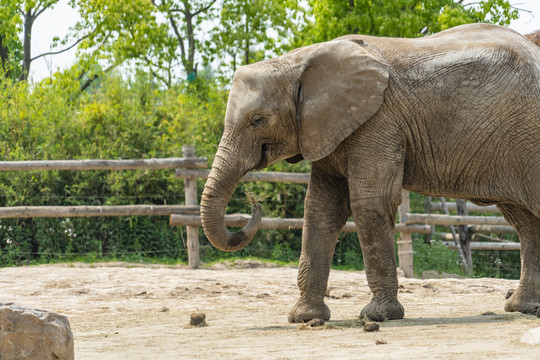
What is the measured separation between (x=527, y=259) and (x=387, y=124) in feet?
6.62

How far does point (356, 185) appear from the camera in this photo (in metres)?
7.15

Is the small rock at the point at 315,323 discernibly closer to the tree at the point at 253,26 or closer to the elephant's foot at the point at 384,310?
the elephant's foot at the point at 384,310

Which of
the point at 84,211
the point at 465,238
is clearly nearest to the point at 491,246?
the point at 465,238

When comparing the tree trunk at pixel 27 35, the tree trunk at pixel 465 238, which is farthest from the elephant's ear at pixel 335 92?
the tree trunk at pixel 27 35

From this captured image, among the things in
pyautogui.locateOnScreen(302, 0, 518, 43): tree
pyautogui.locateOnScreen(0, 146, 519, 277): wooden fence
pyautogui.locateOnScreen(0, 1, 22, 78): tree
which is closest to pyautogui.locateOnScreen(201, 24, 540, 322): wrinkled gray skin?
pyautogui.locateOnScreen(0, 146, 519, 277): wooden fence

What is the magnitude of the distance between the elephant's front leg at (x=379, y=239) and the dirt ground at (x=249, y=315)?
206 millimetres

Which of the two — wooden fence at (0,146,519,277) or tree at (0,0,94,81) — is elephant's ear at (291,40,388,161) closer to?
wooden fence at (0,146,519,277)

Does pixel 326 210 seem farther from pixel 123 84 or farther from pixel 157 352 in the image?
pixel 123 84

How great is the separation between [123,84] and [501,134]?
11.1 metres

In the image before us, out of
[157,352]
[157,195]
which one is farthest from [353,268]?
[157,352]

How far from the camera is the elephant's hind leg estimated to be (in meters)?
7.88

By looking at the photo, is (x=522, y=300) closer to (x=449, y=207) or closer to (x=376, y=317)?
(x=376, y=317)

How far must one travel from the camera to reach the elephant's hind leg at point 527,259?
7879mm

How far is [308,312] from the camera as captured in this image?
7.48 metres
